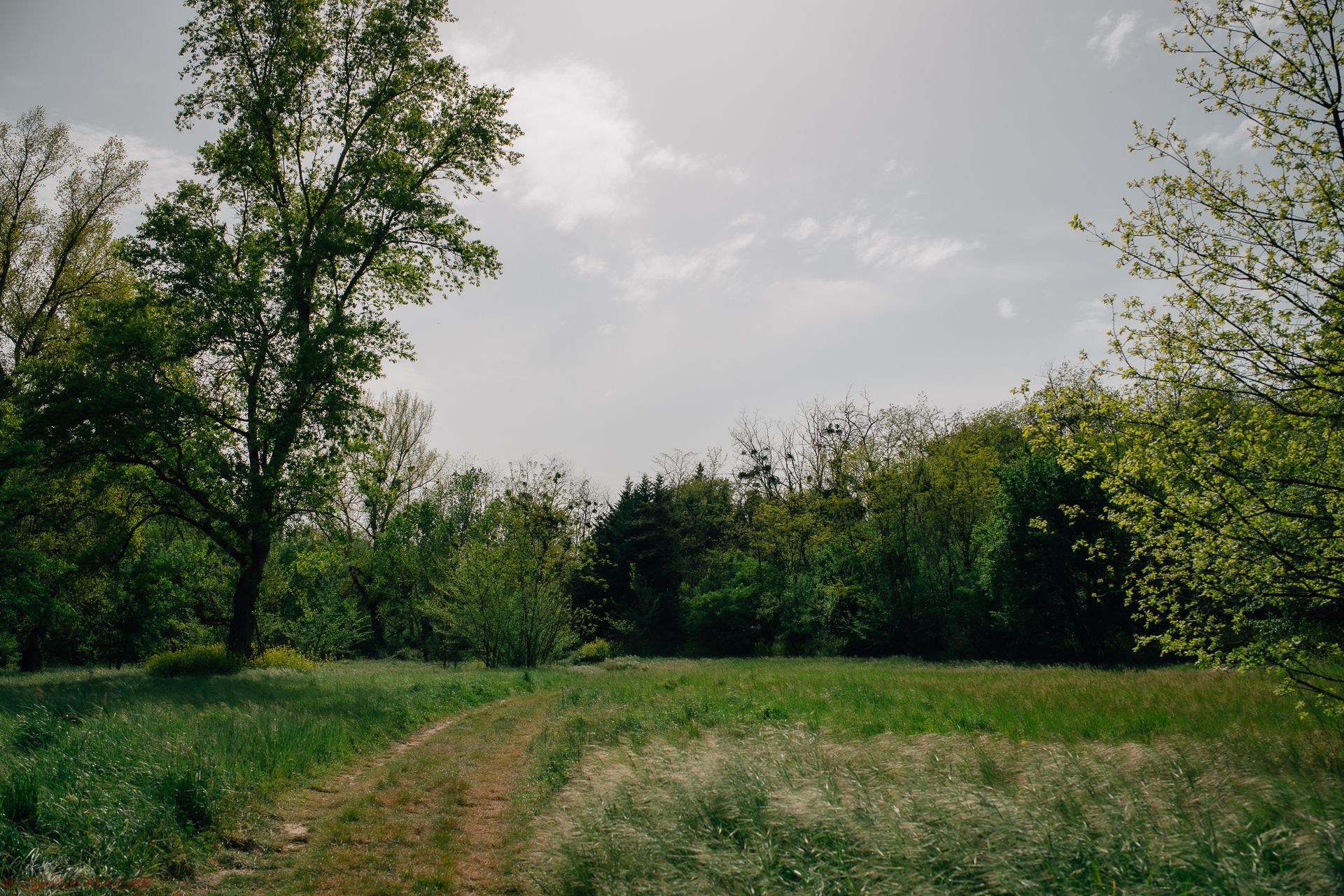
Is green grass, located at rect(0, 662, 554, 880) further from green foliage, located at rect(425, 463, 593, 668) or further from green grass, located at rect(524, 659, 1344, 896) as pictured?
green foliage, located at rect(425, 463, 593, 668)

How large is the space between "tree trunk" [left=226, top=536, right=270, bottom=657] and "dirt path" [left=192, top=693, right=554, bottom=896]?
11645mm

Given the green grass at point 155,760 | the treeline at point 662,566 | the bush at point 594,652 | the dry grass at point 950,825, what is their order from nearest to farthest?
1. the dry grass at point 950,825
2. the green grass at point 155,760
3. the treeline at point 662,566
4. the bush at point 594,652

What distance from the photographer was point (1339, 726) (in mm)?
8703

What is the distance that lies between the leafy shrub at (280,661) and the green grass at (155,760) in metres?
5.46

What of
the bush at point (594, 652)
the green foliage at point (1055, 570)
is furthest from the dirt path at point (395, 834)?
the bush at point (594, 652)

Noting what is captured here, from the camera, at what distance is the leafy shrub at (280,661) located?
64.6 ft

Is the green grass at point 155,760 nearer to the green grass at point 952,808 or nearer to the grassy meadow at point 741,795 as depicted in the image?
the grassy meadow at point 741,795

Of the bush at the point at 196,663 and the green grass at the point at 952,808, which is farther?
the bush at the point at 196,663

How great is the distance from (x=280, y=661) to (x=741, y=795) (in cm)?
2080

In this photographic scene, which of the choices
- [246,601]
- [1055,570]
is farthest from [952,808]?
[1055,570]

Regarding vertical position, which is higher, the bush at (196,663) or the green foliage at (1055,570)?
the green foliage at (1055,570)

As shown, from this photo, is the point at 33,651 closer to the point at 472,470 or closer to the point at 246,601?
the point at 246,601

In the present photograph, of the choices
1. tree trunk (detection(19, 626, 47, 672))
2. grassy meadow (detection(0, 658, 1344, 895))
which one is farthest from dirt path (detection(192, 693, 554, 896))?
tree trunk (detection(19, 626, 47, 672))

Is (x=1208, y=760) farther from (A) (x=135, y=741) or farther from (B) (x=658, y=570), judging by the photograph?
(B) (x=658, y=570)
